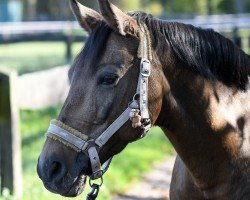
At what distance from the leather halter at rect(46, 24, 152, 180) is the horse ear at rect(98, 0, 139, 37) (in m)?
0.13

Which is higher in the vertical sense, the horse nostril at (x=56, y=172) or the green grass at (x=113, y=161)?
the horse nostril at (x=56, y=172)

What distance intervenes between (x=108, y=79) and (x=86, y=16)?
464mm

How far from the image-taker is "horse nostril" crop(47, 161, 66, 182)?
3289 mm

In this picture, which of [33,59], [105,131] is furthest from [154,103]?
[33,59]

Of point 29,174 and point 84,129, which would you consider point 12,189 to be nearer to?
point 29,174

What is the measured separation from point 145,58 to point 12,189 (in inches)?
130

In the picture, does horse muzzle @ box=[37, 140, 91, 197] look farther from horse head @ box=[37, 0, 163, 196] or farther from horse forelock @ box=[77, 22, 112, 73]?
horse forelock @ box=[77, 22, 112, 73]

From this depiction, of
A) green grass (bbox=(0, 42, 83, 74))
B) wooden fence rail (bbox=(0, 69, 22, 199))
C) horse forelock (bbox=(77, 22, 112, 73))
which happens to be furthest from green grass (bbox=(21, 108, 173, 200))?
green grass (bbox=(0, 42, 83, 74))

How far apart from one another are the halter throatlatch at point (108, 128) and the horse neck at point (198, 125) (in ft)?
0.62

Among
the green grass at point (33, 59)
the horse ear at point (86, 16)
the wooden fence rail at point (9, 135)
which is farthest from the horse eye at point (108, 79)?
the green grass at point (33, 59)

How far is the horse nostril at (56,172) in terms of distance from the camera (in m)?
3.29

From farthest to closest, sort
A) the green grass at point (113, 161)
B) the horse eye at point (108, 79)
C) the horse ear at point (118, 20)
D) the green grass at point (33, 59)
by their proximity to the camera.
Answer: the green grass at point (33, 59) → the green grass at point (113, 161) → the horse eye at point (108, 79) → the horse ear at point (118, 20)

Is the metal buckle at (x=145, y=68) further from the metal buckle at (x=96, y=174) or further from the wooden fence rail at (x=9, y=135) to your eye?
the wooden fence rail at (x=9, y=135)

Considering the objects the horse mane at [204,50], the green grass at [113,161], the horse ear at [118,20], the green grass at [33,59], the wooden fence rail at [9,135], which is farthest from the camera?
the green grass at [33,59]
